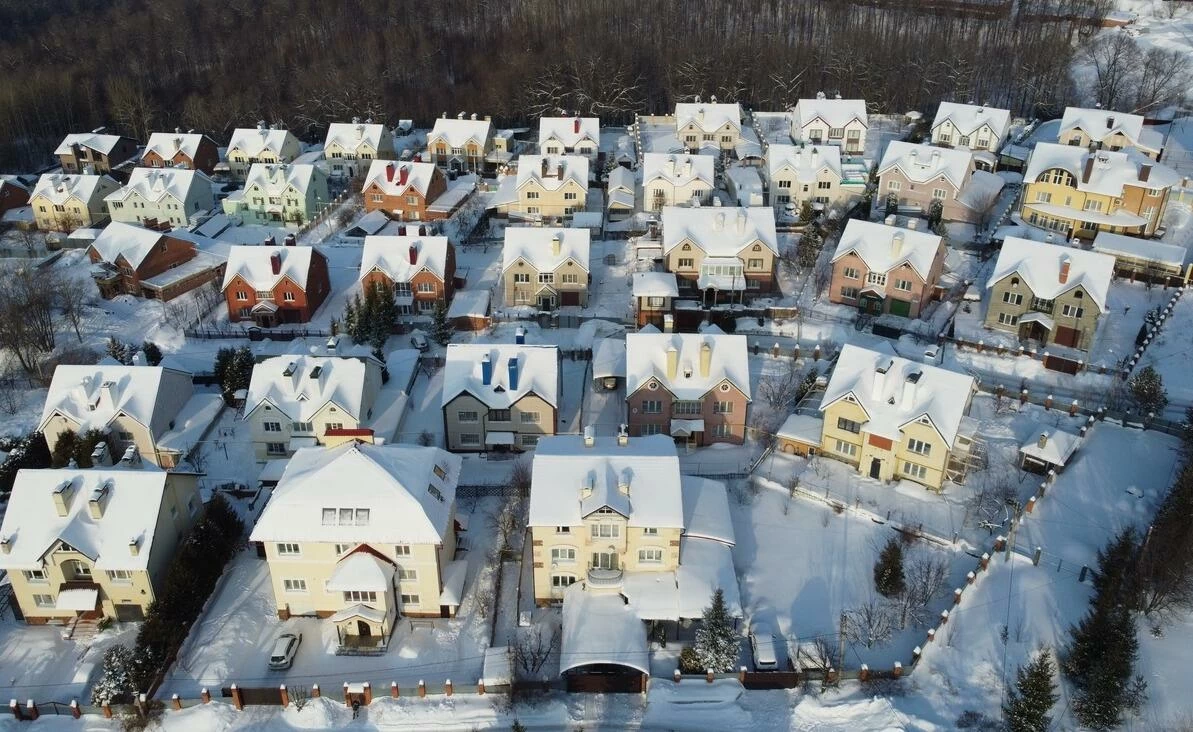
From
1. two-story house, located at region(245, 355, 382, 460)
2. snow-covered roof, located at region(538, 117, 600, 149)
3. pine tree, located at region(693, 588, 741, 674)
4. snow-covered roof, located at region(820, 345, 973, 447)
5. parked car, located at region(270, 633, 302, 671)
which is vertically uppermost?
snow-covered roof, located at region(538, 117, 600, 149)

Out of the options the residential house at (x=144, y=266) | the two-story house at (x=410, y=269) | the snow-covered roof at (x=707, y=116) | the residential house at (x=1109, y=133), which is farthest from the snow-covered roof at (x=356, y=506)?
the residential house at (x=1109, y=133)

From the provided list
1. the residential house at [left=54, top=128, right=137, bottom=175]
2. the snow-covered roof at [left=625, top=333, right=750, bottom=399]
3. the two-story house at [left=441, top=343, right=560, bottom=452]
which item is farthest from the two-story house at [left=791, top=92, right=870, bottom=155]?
the residential house at [left=54, top=128, right=137, bottom=175]

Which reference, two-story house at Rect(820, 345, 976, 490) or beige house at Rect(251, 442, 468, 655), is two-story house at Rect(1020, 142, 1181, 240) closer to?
two-story house at Rect(820, 345, 976, 490)

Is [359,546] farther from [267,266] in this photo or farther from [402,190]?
[402,190]

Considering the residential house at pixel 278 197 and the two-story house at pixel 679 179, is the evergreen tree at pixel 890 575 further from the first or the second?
the residential house at pixel 278 197

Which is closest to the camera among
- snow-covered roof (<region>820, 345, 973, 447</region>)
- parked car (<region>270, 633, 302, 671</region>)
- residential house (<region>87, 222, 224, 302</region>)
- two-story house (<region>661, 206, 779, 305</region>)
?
parked car (<region>270, 633, 302, 671</region>)

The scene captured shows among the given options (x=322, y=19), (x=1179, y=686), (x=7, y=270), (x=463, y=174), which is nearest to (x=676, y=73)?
(x=463, y=174)
